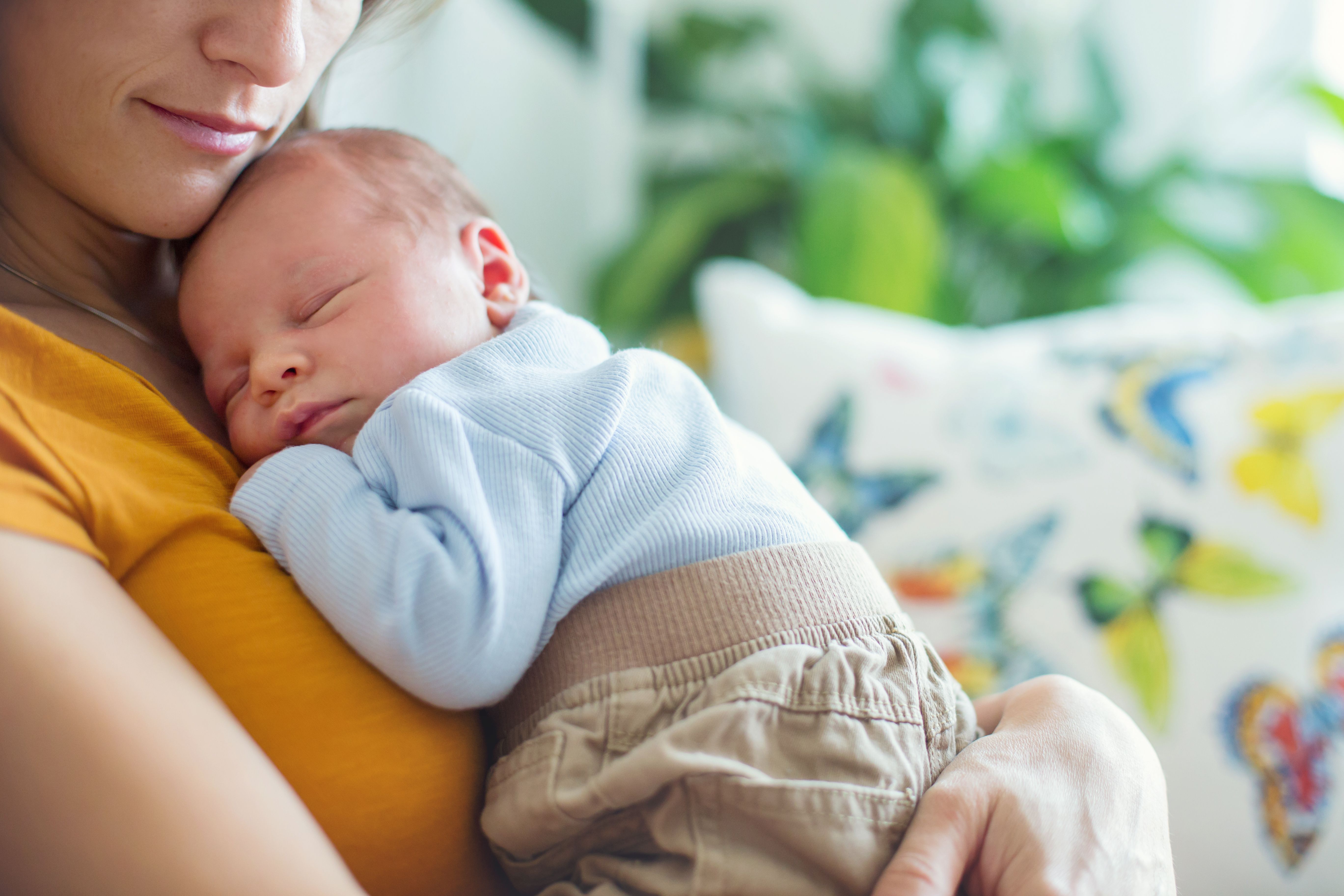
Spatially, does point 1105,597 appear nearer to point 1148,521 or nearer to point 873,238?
point 1148,521

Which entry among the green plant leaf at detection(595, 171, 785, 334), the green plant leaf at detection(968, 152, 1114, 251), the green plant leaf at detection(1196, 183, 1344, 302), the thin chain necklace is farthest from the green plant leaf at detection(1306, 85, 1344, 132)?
the thin chain necklace

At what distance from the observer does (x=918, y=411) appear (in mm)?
1232

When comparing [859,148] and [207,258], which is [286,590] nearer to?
[207,258]

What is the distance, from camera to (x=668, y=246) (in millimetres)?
2127

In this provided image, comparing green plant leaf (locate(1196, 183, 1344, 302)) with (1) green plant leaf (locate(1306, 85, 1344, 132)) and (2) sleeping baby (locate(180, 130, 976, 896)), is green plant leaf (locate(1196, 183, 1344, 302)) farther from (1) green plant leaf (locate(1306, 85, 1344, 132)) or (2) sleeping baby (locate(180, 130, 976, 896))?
(2) sleeping baby (locate(180, 130, 976, 896))

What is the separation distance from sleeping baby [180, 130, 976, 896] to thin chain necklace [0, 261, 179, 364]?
2.4 inches

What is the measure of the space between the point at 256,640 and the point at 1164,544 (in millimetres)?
937

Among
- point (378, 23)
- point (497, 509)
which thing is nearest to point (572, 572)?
point (497, 509)

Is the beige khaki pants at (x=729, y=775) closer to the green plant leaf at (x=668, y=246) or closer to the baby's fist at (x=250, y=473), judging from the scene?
the baby's fist at (x=250, y=473)

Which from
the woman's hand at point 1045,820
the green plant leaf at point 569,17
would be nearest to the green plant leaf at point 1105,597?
the woman's hand at point 1045,820

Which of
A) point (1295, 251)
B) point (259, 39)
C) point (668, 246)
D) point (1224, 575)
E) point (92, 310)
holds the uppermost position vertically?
point (259, 39)

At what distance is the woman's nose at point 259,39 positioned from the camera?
2.13ft

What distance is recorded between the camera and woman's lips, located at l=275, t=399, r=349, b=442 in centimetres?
69

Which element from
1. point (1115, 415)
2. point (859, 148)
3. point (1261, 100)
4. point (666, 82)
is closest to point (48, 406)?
point (1115, 415)
